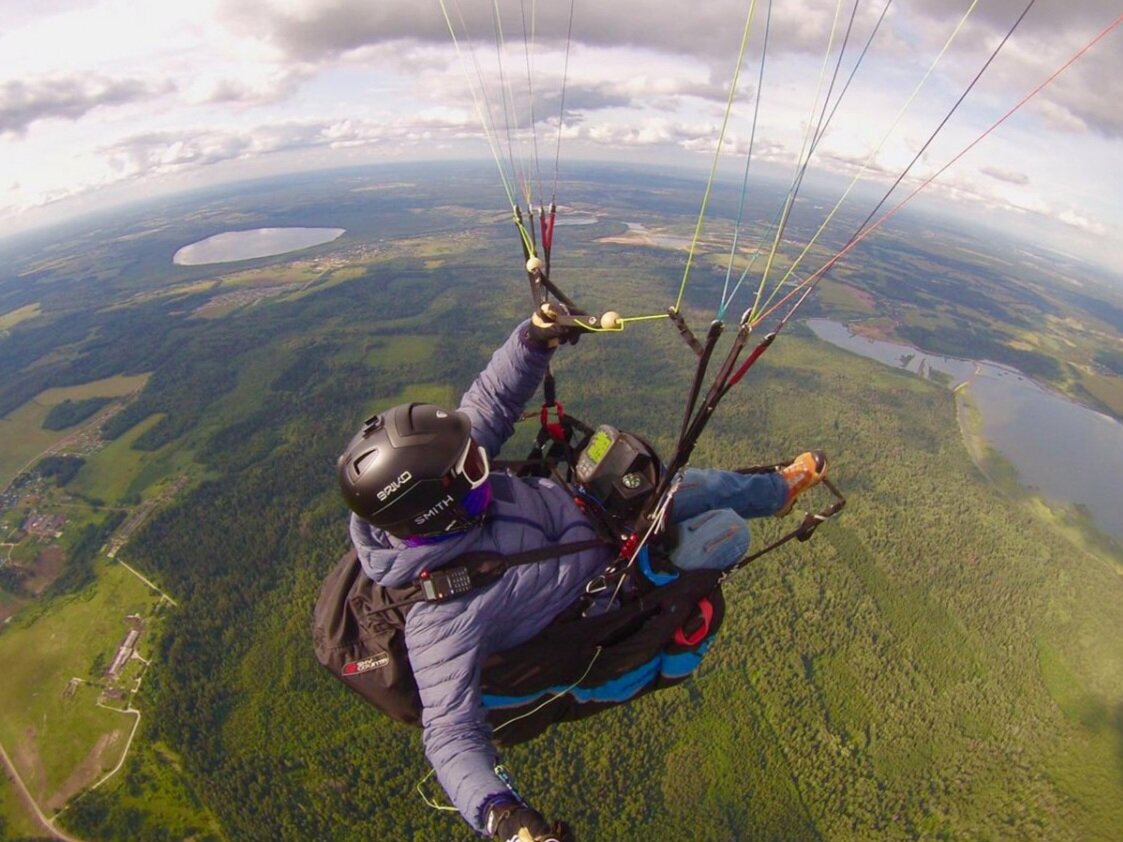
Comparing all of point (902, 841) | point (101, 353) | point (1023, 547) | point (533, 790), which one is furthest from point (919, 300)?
point (101, 353)

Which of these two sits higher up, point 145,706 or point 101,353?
point 145,706

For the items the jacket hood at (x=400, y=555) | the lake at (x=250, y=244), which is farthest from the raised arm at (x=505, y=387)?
the lake at (x=250, y=244)

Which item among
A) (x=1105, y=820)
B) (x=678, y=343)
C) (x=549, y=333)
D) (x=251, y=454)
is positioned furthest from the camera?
(x=678, y=343)

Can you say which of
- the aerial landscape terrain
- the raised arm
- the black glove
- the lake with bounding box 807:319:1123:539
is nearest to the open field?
the aerial landscape terrain

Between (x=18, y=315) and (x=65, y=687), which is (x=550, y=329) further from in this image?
(x=18, y=315)

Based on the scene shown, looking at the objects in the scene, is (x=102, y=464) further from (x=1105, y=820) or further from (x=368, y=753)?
(x=1105, y=820)

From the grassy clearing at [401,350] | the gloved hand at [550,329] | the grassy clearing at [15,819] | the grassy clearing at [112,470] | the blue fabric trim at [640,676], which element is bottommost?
the grassy clearing at [112,470]

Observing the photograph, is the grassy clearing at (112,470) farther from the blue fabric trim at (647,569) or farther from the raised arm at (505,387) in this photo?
the blue fabric trim at (647,569)

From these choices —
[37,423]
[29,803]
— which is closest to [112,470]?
[37,423]

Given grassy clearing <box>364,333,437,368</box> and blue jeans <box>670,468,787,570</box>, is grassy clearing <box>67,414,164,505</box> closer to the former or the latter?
grassy clearing <box>364,333,437,368</box>
